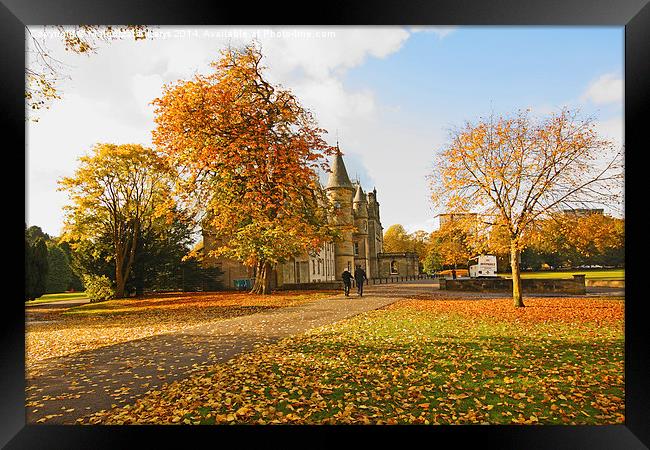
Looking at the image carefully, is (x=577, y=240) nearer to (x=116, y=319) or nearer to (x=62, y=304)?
(x=116, y=319)

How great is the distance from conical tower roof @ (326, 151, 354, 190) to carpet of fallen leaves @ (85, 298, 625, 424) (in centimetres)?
204

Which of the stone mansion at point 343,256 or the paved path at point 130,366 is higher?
the stone mansion at point 343,256

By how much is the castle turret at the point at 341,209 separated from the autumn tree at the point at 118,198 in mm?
2339

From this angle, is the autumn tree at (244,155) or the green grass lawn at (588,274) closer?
the green grass lawn at (588,274)

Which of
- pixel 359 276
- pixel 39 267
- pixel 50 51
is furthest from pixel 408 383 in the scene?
pixel 50 51

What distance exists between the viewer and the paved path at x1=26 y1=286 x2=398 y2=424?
150 inches

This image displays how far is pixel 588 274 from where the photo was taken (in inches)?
253

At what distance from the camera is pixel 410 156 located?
5383 millimetres

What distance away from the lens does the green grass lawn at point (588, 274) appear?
530 cm

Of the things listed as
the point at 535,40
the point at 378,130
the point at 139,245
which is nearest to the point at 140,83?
the point at 139,245

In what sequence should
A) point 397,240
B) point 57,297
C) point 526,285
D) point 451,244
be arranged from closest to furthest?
point 57,297 < point 397,240 < point 451,244 < point 526,285
